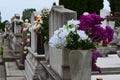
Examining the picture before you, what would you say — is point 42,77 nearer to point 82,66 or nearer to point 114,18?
point 82,66

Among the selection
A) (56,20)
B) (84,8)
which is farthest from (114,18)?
(56,20)

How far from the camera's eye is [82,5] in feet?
86.8

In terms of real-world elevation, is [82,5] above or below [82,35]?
below

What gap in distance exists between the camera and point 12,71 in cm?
1268

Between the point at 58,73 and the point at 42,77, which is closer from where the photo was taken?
the point at 58,73

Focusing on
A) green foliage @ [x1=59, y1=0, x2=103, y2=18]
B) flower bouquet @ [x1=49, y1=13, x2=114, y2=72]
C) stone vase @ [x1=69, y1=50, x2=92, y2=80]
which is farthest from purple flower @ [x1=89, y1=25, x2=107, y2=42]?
green foliage @ [x1=59, y1=0, x2=103, y2=18]

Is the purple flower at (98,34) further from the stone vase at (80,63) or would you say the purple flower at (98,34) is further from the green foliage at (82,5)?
the green foliage at (82,5)

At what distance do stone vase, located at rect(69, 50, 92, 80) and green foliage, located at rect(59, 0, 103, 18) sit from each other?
68.5 ft

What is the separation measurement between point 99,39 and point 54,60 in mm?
1412

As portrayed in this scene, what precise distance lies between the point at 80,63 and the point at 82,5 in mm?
21854

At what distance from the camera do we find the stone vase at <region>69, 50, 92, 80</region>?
478 centimetres

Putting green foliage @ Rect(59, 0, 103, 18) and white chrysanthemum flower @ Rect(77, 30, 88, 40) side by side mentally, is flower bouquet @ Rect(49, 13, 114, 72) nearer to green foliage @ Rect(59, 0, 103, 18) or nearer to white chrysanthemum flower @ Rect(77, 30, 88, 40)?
white chrysanthemum flower @ Rect(77, 30, 88, 40)

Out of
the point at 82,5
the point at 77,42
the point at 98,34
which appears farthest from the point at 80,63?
the point at 82,5

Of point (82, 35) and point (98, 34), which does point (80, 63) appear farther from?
point (98, 34)
